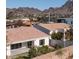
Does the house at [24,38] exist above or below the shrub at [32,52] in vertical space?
above

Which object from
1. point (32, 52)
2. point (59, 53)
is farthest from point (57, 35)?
point (32, 52)

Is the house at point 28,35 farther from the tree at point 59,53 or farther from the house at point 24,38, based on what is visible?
the tree at point 59,53

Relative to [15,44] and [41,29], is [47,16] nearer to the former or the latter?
[41,29]

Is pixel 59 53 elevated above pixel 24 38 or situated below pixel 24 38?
below

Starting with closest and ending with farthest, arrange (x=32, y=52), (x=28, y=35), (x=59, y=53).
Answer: (x=59, y=53) < (x=32, y=52) < (x=28, y=35)

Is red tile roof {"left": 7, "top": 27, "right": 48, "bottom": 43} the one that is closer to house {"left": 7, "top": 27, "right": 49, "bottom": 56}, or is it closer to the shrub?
house {"left": 7, "top": 27, "right": 49, "bottom": 56}

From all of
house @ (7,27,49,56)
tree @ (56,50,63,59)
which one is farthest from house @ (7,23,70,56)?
tree @ (56,50,63,59)

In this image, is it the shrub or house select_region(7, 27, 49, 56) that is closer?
the shrub

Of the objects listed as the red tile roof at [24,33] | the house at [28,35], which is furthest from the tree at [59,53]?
the red tile roof at [24,33]

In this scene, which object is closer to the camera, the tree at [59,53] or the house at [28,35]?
the tree at [59,53]

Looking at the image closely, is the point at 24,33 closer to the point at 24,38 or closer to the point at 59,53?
the point at 24,38
